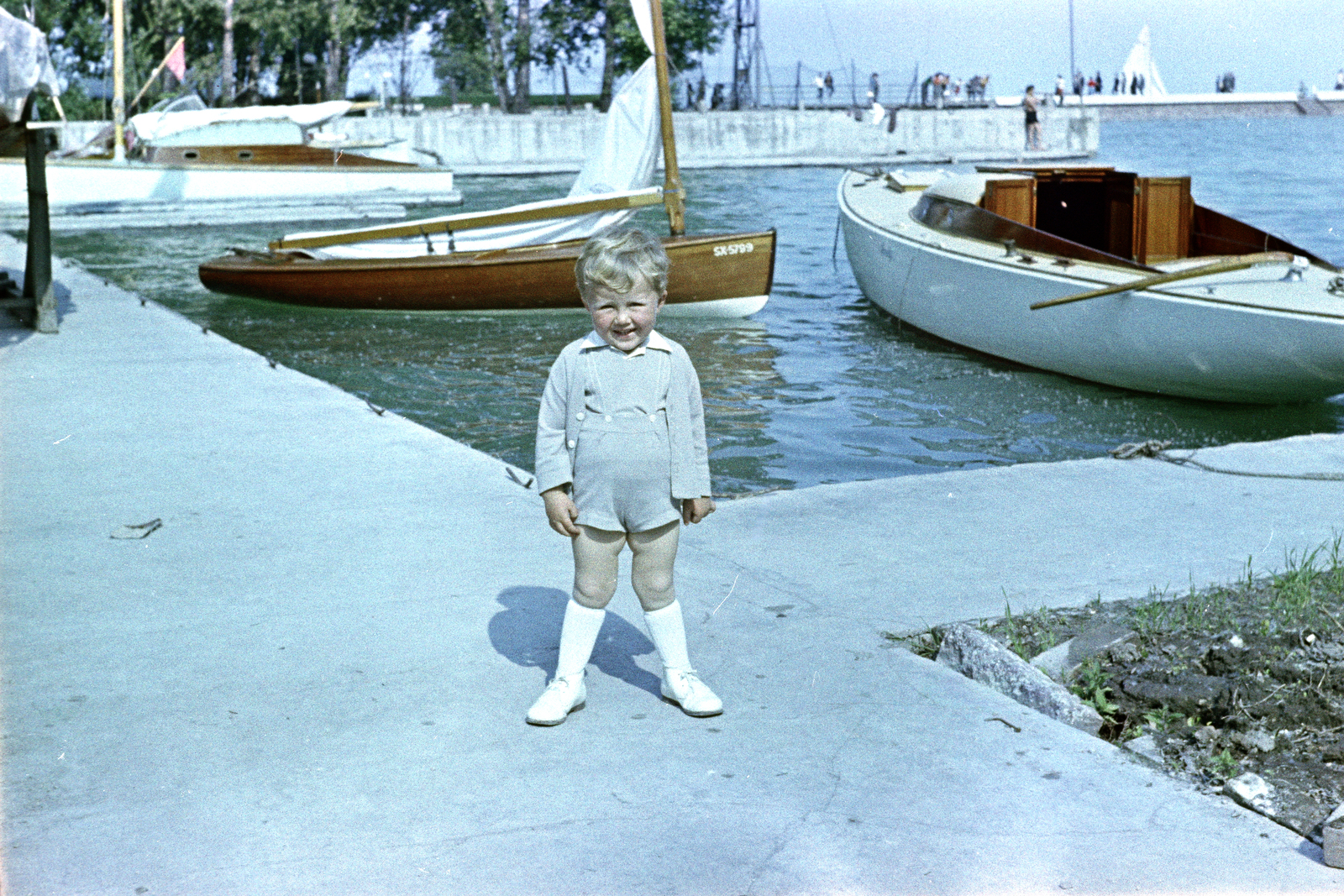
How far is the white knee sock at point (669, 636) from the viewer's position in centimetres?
358

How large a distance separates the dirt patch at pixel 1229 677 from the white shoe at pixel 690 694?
738 mm

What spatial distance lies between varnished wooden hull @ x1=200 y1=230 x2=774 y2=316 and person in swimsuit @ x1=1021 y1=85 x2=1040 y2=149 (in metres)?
38.8

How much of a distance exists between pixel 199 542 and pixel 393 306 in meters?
10.9

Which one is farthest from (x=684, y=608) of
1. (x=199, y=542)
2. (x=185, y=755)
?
(x=199, y=542)

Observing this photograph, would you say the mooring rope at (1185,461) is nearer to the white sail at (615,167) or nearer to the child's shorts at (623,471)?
the child's shorts at (623,471)

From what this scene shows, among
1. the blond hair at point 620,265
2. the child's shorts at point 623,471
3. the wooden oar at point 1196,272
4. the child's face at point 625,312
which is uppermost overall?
the blond hair at point 620,265

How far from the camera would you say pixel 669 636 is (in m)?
3.59

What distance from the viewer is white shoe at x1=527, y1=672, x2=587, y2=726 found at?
3457 millimetres

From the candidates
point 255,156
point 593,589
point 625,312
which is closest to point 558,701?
point 593,589

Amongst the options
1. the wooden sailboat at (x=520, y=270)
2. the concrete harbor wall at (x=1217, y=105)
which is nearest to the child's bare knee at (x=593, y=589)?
the wooden sailboat at (x=520, y=270)

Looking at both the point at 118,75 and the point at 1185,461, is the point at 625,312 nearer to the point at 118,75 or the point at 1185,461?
the point at 1185,461

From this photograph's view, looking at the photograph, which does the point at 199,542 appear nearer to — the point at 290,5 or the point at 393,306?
the point at 393,306

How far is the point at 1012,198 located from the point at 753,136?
4056cm

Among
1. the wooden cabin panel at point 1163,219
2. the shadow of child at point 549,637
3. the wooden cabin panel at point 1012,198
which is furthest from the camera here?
the wooden cabin panel at point 1012,198
